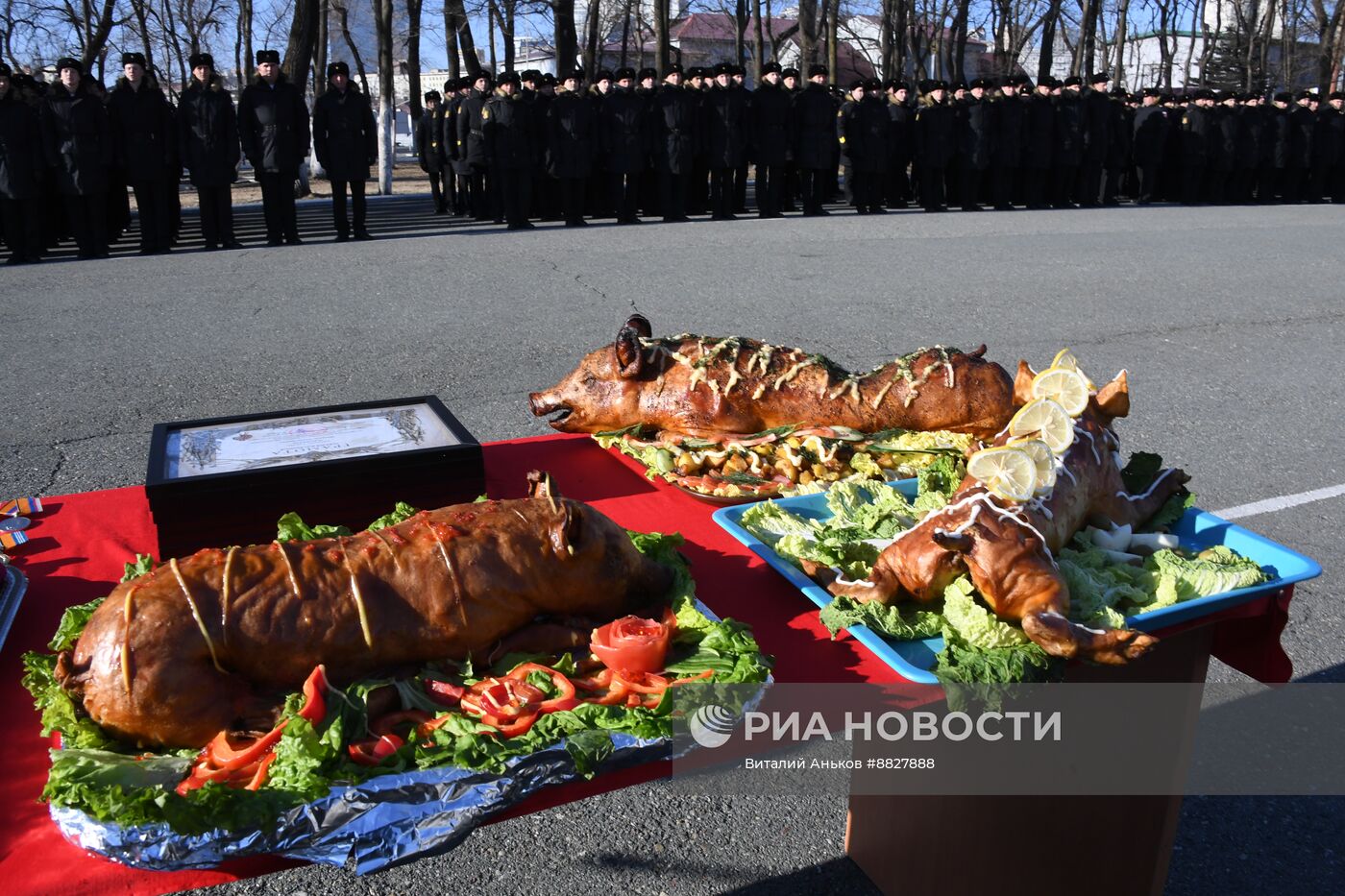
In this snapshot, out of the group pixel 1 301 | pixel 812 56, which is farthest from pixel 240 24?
pixel 1 301

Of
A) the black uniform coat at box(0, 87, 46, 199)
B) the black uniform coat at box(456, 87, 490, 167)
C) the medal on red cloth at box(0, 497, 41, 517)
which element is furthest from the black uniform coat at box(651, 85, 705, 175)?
the medal on red cloth at box(0, 497, 41, 517)

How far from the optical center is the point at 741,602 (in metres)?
1.98

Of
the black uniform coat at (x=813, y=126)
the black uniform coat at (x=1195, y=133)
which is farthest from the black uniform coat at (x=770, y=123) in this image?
the black uniform coat at (x=1195, y=133)

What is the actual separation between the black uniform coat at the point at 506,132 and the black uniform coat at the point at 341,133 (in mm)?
1939

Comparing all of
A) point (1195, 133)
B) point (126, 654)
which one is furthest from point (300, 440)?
point (1195, 133)

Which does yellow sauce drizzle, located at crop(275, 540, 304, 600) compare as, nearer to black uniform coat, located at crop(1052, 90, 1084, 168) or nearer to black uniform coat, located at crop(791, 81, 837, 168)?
black uniform coat, located at crop(791, 81, 837, 168)

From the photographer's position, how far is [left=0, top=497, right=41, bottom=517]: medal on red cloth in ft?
7.97

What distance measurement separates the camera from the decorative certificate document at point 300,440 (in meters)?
2.19

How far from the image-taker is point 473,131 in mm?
15008

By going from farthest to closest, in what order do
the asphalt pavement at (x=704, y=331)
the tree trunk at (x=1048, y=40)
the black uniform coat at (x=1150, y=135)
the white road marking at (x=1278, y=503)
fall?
the tree trunk at (x=1048, y=40) < the black uniform coat at (x=1150, y=135) < the white road marking at (x=1278, y=503) < the asphalt pavement at (x=704, y=331)

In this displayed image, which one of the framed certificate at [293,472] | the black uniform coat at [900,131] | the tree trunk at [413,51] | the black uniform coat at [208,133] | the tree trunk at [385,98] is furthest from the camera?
the tree trunk at [413,51]

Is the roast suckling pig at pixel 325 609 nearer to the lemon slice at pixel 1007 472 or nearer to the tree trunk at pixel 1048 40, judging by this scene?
the lemon slice at pixel 1007 472

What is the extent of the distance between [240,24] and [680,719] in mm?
34303

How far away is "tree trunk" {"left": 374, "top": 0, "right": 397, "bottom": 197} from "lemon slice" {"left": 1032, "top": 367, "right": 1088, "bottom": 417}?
18746 millimetres
